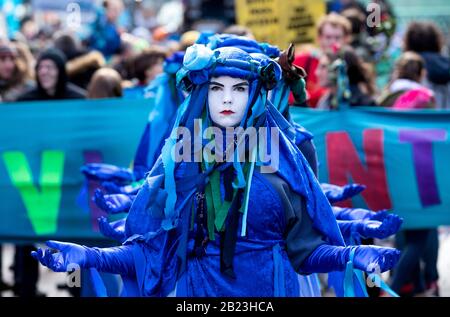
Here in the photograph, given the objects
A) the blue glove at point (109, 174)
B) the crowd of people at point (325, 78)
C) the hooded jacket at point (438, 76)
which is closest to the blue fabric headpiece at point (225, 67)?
the blue glove at point (109, 174)

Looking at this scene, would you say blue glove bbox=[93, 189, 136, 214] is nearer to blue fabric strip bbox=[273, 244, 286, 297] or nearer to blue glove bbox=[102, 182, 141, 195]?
blue glove bbox=[102, 182, 141, 195]

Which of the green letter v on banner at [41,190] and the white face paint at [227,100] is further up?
the white face paint at [227,100]

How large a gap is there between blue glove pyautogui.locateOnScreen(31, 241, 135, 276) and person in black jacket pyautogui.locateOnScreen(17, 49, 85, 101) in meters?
3.71

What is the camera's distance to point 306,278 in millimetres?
5523

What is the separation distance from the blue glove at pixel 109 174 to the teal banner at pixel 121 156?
1.92 ft

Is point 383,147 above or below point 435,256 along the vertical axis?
above

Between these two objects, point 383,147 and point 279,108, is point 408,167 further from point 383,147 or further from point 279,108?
point 279,108

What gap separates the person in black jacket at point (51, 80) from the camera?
8555 mm

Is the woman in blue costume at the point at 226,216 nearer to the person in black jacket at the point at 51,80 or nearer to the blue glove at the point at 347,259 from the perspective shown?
the blue glove at the point at 347,259

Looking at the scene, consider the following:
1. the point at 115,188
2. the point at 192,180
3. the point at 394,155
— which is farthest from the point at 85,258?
the point at 394,155

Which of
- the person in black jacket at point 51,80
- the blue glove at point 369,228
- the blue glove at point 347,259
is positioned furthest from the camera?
the person in black jacket at point 51,80

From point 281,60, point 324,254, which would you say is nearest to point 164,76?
point 281,60
